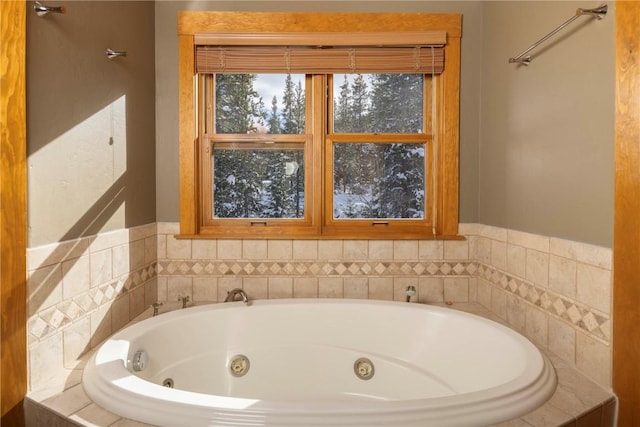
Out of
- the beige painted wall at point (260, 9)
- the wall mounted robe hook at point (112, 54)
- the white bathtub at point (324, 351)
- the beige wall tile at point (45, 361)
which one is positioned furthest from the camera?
the beige painted wall at point (260, 9)

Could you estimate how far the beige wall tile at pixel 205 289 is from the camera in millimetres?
2195

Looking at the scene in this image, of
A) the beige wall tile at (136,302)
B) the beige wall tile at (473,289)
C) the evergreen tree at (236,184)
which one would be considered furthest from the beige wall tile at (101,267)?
the beige wall tile at (473,289)

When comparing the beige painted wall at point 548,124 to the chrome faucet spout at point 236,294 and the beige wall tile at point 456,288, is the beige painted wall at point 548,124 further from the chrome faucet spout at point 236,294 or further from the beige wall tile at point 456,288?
the chrome faucet spout at point 236,294

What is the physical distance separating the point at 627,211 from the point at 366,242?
4.04 ft

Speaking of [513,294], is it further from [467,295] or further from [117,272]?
[117,272]

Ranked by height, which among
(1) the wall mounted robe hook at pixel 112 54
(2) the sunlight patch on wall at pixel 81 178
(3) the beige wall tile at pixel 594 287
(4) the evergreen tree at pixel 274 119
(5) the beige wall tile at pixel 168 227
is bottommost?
(3) the beige wall tile at pixel 594 287

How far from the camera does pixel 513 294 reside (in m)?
1.85

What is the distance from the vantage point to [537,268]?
1.68m

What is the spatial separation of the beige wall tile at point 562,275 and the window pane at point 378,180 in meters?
0.81

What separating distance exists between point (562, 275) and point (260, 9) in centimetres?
205

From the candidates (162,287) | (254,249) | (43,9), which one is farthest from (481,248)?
(43,9)

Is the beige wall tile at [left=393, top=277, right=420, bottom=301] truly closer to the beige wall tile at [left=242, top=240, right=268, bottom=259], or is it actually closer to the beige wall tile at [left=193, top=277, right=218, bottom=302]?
the beige wall tile at [left=242, top=240, right=268, bottom=259]

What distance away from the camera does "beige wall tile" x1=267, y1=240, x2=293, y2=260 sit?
219 cm

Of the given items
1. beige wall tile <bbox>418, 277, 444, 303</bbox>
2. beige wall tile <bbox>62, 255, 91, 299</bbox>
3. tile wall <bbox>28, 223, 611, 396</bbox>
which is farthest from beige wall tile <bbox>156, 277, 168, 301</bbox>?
beige wall tile <bbox>418, 277, 444, 303</bbox>
